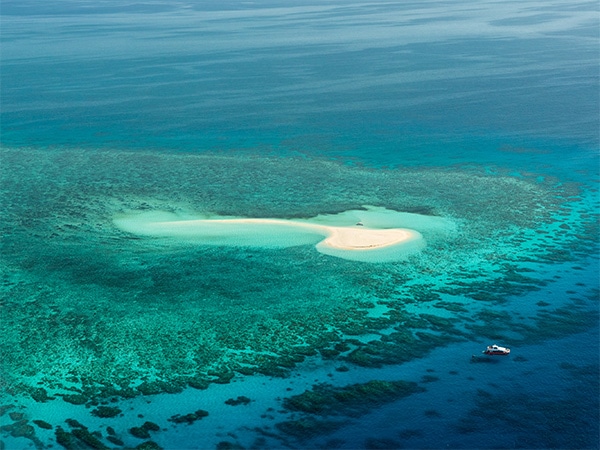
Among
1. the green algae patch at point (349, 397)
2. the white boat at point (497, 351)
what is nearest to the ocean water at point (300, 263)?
the green algae patch at point (349, 397)

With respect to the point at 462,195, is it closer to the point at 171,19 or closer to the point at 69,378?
the point at 69,378

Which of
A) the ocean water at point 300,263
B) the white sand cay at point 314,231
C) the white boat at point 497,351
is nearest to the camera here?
the ocean water at point 300,263

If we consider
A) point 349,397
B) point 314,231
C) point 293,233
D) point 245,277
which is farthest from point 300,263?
point 349,397

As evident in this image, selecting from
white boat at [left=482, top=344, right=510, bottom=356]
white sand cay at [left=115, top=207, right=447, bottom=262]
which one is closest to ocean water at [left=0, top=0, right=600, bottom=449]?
white boat at [left=482, top=344, right=510, bottom=356]

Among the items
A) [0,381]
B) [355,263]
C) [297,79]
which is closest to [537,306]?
[355,263]

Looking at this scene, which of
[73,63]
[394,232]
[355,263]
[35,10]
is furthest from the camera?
[35,10]

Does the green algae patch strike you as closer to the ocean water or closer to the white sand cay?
the ocean water

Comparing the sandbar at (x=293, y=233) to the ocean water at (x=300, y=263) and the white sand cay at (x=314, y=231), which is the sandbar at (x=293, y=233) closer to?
the white sand cay at (x=314, y=231)
